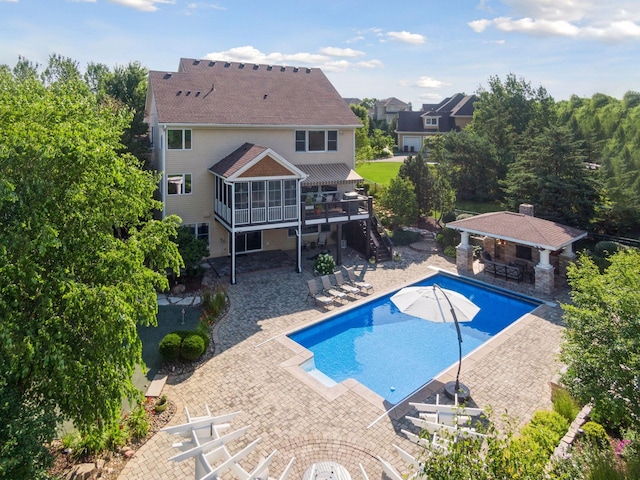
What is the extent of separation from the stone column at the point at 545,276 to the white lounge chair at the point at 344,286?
1062 cm

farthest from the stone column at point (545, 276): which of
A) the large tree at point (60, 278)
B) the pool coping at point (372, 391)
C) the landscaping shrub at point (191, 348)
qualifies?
the large tree at point (60, 278)

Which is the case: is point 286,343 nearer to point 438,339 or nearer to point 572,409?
point 438,339

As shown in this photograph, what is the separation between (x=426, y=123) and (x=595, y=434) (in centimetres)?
8229

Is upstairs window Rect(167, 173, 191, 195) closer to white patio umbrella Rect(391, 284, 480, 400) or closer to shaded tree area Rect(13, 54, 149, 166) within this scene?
shaded tree area Rect(13, 54, 149, 166)

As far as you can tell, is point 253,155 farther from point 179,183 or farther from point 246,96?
point 246,96

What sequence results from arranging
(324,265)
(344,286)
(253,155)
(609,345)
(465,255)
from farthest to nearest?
(465,255), (324,265), (253,155), (344,286), (609,345)

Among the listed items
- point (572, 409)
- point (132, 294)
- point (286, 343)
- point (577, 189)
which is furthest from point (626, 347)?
point (577, 189)

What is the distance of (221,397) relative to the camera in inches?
603

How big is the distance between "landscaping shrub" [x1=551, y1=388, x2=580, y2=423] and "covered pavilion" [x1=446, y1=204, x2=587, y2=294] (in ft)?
40.9

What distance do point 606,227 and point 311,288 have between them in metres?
22.4

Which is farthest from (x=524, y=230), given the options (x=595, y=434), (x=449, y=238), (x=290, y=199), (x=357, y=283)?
(x=595, y=434)

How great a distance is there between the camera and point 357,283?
2641 cm

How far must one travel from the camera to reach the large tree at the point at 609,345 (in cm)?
993

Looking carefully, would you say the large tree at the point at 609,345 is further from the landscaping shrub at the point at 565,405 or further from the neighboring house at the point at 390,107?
the neighboring house at the point at 390,107
